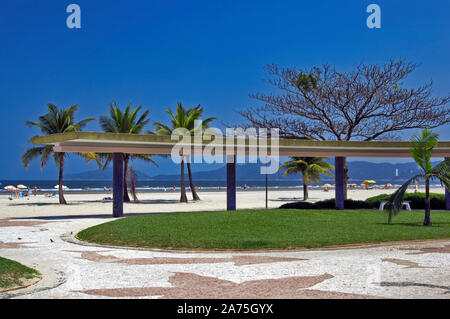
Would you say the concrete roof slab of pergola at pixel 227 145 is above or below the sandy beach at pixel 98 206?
above

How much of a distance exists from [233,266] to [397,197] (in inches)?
330

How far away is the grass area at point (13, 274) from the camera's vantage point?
7.79 m

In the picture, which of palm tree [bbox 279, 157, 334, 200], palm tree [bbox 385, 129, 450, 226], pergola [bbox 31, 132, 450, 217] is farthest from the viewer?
palm tree [bbox 279, 157, 334, 200]

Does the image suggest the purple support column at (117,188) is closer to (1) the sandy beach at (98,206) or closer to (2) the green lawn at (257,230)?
(1) the sandy beach at (98,206)

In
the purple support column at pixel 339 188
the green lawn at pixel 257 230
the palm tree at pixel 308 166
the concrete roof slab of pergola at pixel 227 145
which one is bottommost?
the green lawn at pixel 257 230

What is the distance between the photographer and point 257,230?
1492cm

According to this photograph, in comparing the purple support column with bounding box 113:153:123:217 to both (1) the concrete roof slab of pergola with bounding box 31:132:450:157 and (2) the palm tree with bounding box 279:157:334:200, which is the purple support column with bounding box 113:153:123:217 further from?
(2) the palm tree with bounding box 279:157:334:200

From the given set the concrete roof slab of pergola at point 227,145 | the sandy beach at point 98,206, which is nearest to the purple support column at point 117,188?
the concrete roof slab of pergola at point 227,145

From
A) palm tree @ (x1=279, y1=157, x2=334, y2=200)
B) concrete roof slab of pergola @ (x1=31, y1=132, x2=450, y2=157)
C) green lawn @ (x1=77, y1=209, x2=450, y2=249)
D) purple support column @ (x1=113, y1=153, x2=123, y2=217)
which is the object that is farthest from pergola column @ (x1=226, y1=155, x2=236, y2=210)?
palm tree @ (x1=279, y1=157, x2=334, y2=200)

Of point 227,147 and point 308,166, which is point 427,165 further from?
point 308,166

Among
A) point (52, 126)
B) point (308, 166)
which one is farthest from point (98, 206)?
point (308, 166)

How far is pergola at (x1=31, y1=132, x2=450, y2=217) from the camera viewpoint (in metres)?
19.8

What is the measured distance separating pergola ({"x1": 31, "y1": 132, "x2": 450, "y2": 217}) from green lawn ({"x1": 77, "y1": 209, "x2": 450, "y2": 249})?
402 cm

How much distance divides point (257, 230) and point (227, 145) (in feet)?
25.6
